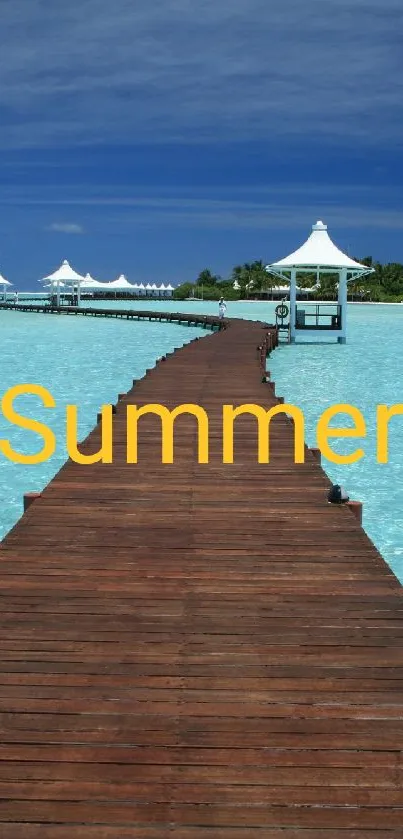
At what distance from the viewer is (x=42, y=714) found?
410 centimetres

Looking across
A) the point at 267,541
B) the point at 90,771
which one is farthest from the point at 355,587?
the point at 90,771

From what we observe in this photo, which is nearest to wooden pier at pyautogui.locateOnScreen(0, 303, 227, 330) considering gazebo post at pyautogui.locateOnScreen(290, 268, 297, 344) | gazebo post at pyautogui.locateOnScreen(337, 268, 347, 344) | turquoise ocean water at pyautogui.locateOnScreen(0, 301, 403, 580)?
turquoise ocean water at pyautogui.locateOnScreen(0, 301, 403, 580)

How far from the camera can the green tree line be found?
5236 inches

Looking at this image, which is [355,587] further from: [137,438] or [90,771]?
[137,438]

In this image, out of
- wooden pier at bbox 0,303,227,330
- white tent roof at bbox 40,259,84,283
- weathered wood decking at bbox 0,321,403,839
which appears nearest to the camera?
weathered wood decking at bbox 0,321,403,839

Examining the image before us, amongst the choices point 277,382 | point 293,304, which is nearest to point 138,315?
point 293,304

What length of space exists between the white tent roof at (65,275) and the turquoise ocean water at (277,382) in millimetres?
19252

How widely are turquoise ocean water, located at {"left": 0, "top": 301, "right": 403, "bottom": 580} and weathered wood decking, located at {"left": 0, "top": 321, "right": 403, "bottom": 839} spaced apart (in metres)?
2.61

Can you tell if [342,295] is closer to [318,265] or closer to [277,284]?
[318,265]

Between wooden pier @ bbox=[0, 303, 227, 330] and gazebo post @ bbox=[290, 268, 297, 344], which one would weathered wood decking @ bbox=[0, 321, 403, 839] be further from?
wooden pier @ bbox=[0, 303, 227, 330]

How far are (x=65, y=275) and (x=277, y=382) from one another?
167ft

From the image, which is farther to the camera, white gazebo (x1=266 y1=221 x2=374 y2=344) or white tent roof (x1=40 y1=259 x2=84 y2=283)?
white tent roof (x1=40 y1=259 x2=84 y2=283)

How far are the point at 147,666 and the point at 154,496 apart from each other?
3.61 meters

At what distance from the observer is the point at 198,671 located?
4547 millimetres
